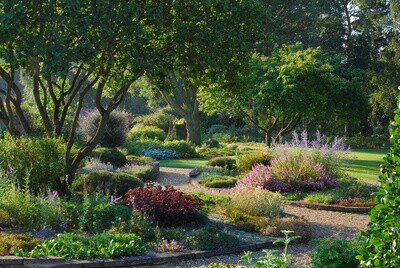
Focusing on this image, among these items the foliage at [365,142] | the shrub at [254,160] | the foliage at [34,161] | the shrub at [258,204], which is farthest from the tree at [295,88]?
the foliage at [365,142]

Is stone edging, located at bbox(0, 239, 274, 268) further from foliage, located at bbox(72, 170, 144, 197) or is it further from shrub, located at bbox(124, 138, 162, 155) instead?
shrub, located at bbox(124, 138, 162, 155)

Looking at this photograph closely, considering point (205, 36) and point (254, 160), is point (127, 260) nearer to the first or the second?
point (205, 36)

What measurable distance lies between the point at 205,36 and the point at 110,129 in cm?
1104

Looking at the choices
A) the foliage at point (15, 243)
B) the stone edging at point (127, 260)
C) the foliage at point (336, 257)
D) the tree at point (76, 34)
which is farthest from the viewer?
the tree at point (76, 34)

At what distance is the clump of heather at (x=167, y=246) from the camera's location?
6.30 m

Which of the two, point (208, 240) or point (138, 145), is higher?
point (138, 145)

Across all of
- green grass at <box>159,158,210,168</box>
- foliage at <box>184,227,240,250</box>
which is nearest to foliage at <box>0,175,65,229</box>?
foliage at <box>184,227,240,250</box>

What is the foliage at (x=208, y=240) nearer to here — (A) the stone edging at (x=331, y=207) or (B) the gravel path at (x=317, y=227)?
(B) the gravel path at (x=317, y=227)

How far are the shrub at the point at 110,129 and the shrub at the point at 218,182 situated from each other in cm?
711

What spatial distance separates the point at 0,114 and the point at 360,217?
24.1ft

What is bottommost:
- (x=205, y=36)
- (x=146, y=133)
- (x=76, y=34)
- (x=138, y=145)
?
(x=138, y=145)

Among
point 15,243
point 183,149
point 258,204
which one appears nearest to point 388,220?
point 15,243

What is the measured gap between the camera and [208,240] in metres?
6.69

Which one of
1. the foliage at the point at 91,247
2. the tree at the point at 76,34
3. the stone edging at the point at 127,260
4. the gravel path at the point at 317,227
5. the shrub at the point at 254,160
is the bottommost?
the gravel path at the point at 317,227
